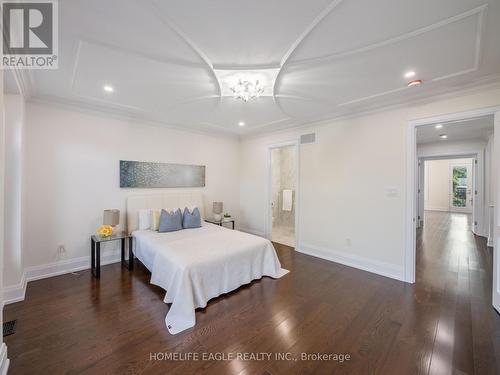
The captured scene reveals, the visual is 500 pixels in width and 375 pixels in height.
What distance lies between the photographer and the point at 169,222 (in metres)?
3.66

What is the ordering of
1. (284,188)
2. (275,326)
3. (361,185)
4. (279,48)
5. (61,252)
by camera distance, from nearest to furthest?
(279,48)
(275,326)
(61,252)
(361,185)
(284,188)

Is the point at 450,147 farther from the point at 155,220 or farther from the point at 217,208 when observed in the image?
the point at 155,220

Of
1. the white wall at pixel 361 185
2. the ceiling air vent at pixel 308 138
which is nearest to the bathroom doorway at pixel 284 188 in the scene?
the white wall at pixel 361 185

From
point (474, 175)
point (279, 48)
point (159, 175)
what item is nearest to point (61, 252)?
point (159, 175)

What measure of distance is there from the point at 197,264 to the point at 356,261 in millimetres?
2687

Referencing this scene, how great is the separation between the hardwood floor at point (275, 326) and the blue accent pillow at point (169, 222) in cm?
76

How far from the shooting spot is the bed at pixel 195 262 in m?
2.24

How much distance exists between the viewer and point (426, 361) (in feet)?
5.57

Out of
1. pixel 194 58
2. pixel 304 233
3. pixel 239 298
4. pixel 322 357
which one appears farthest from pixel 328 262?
pixel 194 58

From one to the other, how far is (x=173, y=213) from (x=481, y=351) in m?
4.04

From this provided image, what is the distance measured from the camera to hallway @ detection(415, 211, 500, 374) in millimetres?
1707

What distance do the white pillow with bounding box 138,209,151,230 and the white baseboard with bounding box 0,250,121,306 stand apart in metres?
0.64

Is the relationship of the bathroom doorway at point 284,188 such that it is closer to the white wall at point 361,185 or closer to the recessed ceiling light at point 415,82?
the white wall at point 361,185

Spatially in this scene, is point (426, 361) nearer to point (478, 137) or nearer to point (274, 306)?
point (274, 306)
